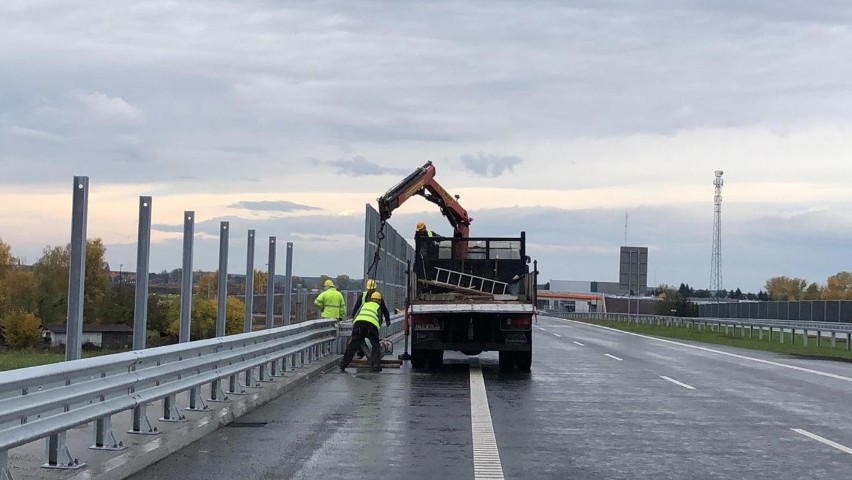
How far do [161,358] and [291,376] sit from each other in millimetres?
7366

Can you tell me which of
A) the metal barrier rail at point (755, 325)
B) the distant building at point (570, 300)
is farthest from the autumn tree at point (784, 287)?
the metal barrier rail at point (755, 325)

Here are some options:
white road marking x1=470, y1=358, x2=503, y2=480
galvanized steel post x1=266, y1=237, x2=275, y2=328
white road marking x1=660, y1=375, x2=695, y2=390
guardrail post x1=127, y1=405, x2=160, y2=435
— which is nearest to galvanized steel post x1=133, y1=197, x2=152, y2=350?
guardrail post x1=127, y1=405, x2=160, y2=435

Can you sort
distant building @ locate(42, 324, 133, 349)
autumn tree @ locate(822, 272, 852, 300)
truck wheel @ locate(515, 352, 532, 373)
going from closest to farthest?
truck wheel @ locate(515, 352, 532, 373) → distant building @ locate(42, 324, 133, 349) → autumn tree @ locate(822, 272, 852, 300)

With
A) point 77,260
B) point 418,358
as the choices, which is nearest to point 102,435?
point 77,260

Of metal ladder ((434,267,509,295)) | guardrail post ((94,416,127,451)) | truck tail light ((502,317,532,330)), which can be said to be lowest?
guardrail post ((94,416,127,451))

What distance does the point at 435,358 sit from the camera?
22.3 meters

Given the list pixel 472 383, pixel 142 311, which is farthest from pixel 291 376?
pixel 142 311

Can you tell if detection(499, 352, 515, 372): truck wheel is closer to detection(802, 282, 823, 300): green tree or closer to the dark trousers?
the dark trousers

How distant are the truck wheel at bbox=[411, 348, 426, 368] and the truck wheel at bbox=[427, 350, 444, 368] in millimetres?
232

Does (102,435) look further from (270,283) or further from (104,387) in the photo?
(270,283)

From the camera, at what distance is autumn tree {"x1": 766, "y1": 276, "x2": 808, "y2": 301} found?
607 feet

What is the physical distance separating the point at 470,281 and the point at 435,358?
183 centimetres

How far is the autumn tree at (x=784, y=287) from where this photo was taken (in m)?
185

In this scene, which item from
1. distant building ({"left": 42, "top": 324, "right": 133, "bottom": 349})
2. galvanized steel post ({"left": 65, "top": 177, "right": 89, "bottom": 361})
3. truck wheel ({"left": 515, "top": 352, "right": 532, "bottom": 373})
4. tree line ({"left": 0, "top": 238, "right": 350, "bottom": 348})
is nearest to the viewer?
galvanized steel post ({"left": 65, "top": 177, "right": 89, "bottom": 361})
